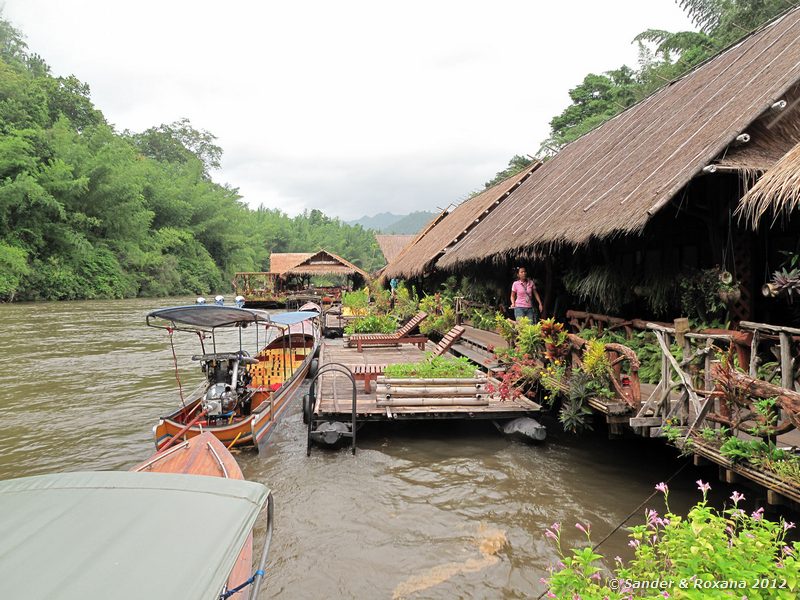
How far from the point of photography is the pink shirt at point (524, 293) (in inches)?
400

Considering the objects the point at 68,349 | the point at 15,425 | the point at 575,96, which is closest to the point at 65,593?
the point at 15,425

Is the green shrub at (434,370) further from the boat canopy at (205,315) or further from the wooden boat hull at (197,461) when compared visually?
the wooden boat hull at (197,461)

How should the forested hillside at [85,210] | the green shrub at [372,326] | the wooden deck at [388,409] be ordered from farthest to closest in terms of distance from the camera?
the forested hillside at [85,210] → the green shrub at [372,326] → the wooden deck at [388,409]

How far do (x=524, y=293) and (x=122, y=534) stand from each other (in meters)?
8.69

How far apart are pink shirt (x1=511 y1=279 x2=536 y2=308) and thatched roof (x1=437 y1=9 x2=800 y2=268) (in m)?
0.83

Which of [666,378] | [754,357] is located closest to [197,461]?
[666,378]

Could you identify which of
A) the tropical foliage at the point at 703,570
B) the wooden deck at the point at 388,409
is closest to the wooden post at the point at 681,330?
the tropical foliage at the point at 703,570

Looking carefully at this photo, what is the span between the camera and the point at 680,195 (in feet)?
22.2

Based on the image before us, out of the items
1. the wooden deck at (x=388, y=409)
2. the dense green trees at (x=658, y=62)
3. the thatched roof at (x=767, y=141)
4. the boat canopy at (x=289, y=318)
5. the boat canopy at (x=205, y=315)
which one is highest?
the dense green trees at (x=658, y=62)

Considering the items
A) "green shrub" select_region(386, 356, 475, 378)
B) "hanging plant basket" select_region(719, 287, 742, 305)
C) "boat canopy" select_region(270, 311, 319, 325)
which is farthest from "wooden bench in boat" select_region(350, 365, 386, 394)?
"hanging plant basket" select_region(719, 287, 742, 305)

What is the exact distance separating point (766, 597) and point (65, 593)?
302 cm

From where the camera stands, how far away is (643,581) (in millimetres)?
2545

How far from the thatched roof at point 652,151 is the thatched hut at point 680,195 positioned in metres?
0.03

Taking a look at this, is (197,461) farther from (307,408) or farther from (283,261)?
(283,261)
